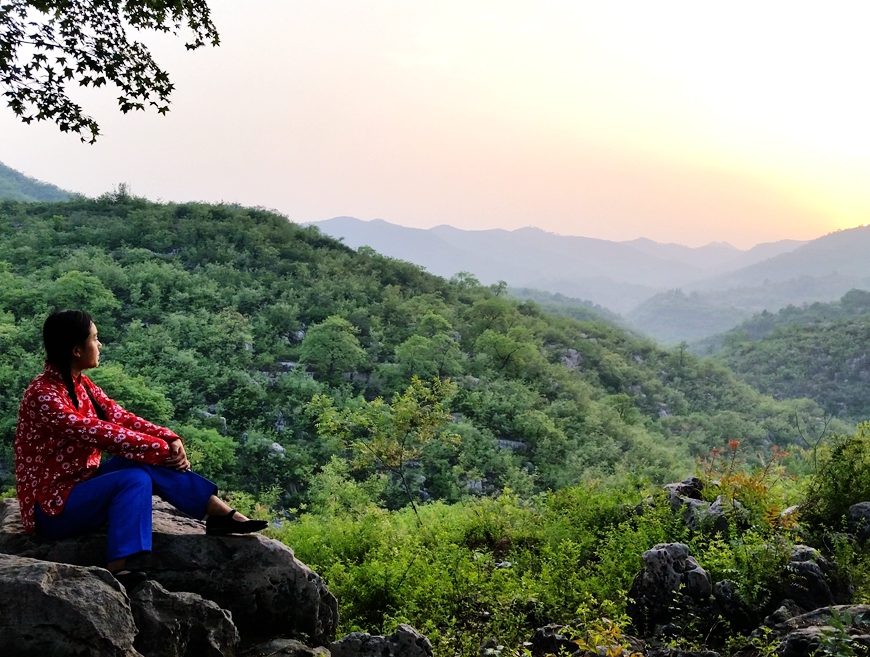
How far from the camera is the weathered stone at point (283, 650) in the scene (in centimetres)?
391

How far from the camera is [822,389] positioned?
52.4 m

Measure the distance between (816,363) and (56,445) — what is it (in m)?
67.1

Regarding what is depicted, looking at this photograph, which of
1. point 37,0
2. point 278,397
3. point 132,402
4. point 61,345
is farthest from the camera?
point 278,397

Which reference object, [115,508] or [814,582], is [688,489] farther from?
[115,508]

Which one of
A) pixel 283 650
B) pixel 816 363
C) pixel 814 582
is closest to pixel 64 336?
pixel 283 650

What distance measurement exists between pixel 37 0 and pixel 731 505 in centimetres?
999

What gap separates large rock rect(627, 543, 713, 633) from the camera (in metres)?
5.12

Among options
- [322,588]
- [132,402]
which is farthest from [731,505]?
[132,402]

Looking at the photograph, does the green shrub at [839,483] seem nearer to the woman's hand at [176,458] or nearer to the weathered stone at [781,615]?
the weathered stone at [781,615]

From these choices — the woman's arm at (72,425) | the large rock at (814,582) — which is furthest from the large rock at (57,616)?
the large rock at (814,582)

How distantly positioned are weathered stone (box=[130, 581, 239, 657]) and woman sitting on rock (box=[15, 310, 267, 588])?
0.74 feet

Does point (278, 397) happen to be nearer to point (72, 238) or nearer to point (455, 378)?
point (455, 378)

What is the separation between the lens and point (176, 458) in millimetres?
4047

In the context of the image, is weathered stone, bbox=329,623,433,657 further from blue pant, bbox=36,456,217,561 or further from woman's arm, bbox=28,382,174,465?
woman's arm, bbox=28,382,174,465
